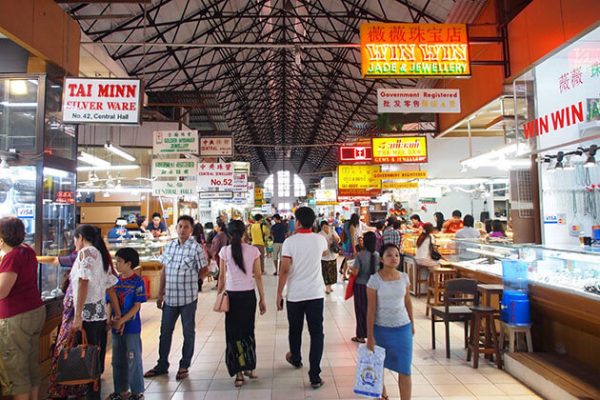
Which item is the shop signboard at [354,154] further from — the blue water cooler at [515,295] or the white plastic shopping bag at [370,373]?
the white plastic shopping bag at [370,373]

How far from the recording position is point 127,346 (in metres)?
3.51

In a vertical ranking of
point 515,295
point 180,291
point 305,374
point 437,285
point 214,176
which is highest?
point 214,176

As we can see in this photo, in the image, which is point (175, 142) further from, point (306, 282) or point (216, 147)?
point (306, 282)

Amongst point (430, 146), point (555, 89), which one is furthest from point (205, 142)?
point (555, 89)

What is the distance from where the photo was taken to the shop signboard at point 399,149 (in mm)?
10195

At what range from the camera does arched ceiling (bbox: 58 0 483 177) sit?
9.73 metres

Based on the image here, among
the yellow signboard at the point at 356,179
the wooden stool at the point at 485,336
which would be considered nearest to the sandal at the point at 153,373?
the wooden stool at the point at 485,336

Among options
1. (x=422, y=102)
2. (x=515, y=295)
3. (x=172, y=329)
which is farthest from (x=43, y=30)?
(x=515, y=295)

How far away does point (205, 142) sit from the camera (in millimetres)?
12141

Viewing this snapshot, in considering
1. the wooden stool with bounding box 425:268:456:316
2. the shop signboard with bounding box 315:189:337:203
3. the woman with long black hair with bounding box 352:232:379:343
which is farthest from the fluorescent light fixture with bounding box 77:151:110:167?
the shop signboard with bounding box 315:189:337:203

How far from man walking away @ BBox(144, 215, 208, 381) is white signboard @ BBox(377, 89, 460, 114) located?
3.92 metres

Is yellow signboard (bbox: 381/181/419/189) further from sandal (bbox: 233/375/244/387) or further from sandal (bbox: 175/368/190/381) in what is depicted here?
sandal (bbox: 175/368/190/381)

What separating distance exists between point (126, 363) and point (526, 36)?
6506 mm

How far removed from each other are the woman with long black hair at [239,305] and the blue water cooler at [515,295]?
2.62 m
